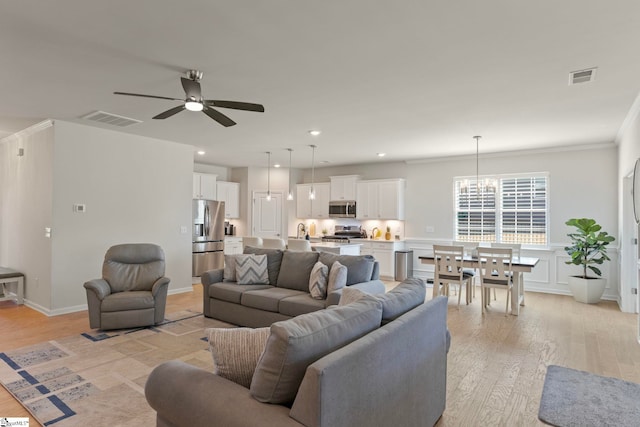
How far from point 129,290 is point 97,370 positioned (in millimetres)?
1605

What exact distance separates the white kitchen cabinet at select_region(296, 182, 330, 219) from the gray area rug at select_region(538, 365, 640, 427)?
6616 millimetres

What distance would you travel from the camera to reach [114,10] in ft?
7.83

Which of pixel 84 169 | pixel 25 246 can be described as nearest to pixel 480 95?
pixel 84 169

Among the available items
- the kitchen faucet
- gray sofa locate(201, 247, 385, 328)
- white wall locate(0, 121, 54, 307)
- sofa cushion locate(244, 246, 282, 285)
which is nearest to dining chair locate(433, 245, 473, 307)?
gray sofa locate(201, 247, 385, 328)

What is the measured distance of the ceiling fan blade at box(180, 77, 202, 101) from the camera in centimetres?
310

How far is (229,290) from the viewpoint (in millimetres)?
4766

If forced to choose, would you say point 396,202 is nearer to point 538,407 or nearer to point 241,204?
point 241,204

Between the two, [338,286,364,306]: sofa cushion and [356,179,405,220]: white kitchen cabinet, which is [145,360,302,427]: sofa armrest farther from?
[356,179,405,220]: white kitchen cabinet

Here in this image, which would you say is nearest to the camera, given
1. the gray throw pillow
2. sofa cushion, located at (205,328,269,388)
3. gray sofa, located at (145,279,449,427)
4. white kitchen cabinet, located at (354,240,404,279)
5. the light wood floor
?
gray sofa, located at (145,279,449,427)

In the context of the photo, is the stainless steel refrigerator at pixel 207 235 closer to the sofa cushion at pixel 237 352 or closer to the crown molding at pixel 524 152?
the crown molding at pixel 524 152

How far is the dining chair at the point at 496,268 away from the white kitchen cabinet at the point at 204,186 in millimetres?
5857

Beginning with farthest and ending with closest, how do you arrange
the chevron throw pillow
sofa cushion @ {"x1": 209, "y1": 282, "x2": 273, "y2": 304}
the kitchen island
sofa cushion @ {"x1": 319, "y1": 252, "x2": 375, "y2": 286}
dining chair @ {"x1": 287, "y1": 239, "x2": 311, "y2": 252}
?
the kitchen island < dining chair @ {"x1": 287, "y1": 239, "x2": 311, "y2": 252} < the chevron throw pillow < sofa cushion @ {"x1": 209, "y1": 282, "x2": 273, "y2": 304} < sofa cushion @ {"x1": 319, "y1": 252, "x2": 375, "y2": 286}

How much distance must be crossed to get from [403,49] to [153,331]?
407 centimetres

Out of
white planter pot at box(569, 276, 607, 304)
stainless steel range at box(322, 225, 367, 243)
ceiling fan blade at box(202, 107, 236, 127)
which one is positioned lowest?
white planter pot at box(569, 276, 607, 304)
